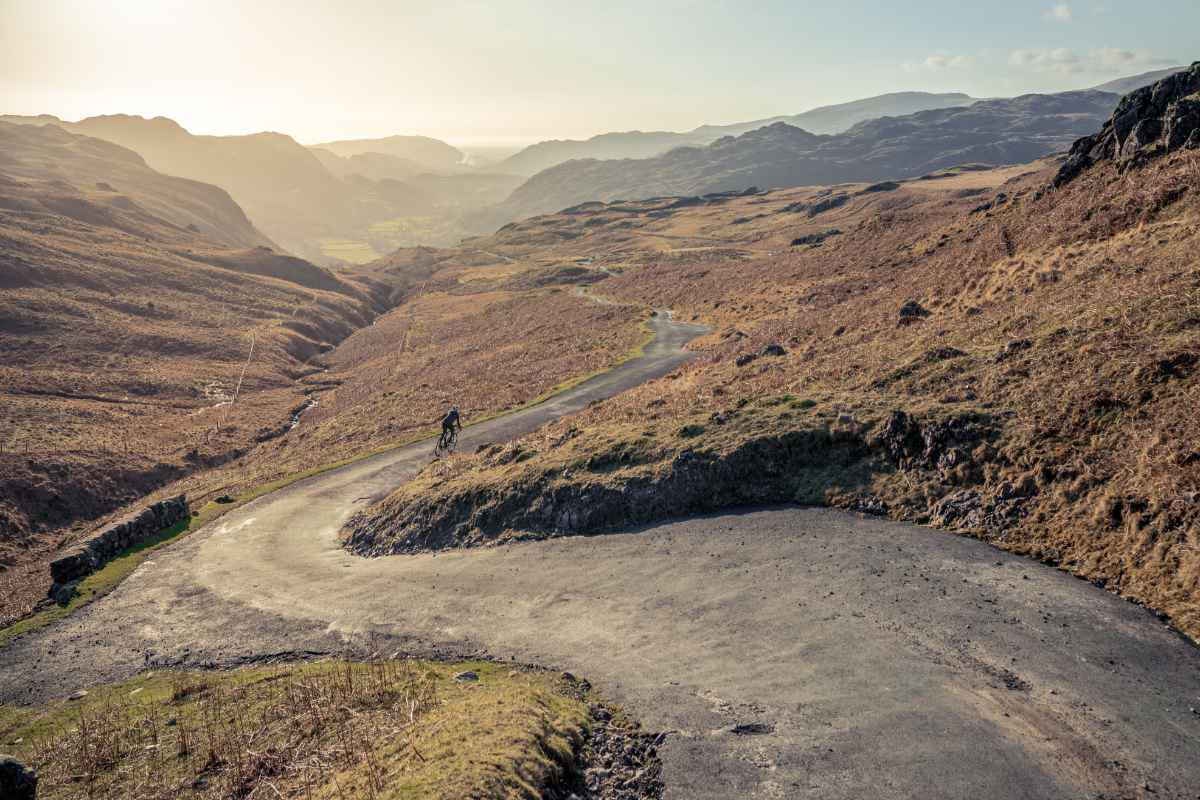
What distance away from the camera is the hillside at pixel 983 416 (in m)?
19.7

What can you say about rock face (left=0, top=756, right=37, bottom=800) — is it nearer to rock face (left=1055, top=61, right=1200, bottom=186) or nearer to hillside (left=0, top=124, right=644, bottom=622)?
hillside (left=0, top=124, right=644, bottom=622)

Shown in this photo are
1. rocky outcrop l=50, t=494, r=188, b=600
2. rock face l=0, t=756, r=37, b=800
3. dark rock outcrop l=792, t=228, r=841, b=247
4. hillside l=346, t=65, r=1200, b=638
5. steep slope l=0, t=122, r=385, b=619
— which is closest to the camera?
rock face l=0, t=756, r=37, b=800

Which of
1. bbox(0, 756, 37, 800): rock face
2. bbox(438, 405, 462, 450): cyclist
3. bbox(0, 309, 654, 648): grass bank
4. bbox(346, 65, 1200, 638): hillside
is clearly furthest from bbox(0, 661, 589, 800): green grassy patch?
bbox(438, 405, 462, 450): cyclist

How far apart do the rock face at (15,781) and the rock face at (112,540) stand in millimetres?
21969

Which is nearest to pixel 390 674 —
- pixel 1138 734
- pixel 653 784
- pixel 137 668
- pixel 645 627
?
pixel 645 627

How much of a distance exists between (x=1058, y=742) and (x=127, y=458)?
221 ft

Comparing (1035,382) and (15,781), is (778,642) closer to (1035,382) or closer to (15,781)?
(1035,382)

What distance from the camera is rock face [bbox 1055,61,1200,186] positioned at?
39.3 meters

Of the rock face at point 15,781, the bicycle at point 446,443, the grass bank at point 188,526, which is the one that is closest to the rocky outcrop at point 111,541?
the grass bank at point 188,526

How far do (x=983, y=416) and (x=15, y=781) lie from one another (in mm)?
30467

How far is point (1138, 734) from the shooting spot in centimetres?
1288

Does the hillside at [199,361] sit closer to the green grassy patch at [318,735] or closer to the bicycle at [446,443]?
the bicycle at [446,443]

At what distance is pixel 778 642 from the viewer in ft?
59.1

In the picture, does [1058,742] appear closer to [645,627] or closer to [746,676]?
[746,676]
